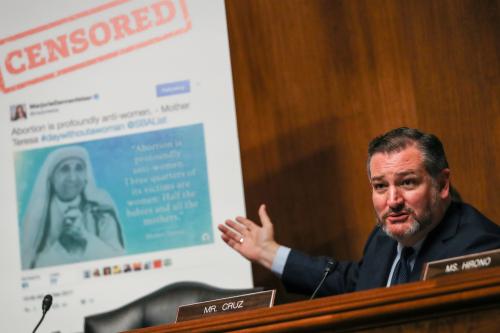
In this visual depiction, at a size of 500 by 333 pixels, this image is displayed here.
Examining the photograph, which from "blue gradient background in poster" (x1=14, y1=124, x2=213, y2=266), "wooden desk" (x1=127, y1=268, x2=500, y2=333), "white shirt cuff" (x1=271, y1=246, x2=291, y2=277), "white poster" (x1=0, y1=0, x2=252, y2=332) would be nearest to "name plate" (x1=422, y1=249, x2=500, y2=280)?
"wooden desk" (x1=127, y1=268, x2=500, y2=333)

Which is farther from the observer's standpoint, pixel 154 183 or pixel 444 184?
pixel 154 183

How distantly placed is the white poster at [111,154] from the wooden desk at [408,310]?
1.83m

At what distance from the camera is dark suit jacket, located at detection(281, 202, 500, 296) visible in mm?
2721

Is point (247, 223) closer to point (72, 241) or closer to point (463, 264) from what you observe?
point (72, 241)

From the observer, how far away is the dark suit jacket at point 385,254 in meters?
2.72

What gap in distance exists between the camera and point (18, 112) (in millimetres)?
4180

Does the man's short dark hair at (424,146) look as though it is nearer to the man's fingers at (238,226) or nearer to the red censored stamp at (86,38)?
the man's fingers at (238,226)

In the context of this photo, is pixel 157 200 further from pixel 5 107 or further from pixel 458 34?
pixel 458 34

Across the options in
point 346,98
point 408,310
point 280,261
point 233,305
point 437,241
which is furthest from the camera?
point 346,98

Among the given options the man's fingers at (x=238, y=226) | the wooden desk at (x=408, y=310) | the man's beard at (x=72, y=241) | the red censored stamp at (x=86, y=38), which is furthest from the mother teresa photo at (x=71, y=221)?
the wooden desk at (x=408, y=310)

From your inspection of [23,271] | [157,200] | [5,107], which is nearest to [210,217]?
[157,200]

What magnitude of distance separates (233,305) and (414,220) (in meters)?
0.86

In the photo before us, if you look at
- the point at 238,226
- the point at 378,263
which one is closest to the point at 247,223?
the point at 238,226

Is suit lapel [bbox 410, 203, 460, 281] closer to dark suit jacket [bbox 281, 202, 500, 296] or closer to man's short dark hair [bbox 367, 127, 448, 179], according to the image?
dark suit jacket [bbox 281, 202, 500, 296]
